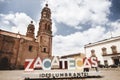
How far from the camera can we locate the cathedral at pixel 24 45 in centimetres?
2948

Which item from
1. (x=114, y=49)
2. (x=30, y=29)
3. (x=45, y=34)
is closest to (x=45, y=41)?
(x=45, y=34)

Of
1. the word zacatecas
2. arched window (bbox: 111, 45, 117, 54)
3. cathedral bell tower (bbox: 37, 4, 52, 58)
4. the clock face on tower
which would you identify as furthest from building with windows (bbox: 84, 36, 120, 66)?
the word zacatecas

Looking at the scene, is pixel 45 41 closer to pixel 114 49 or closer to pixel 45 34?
pixel 45 34

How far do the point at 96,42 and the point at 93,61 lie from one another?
28491 millimetres

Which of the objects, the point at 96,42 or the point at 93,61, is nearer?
the point at 93,61

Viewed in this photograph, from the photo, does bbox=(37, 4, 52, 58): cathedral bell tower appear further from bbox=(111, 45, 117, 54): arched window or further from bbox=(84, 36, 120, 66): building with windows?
bbox=(111, 45, 117, 54): arched window

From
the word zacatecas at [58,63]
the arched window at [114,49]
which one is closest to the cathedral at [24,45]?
the arched window at [114,49]

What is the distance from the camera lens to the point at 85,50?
127 ft

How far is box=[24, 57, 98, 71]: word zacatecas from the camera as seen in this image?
8617 millimetres

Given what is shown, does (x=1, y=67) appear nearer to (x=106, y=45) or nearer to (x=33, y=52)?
(x=33, y=52)

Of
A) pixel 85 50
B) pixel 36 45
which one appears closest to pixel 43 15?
pixel 36 45

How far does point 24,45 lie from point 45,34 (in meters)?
6.86

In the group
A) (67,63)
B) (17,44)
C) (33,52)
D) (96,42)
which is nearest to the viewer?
(67,63)

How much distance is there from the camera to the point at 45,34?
120 ft
